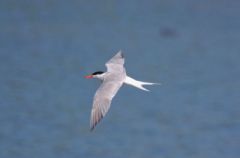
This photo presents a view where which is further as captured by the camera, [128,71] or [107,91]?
[128,71]

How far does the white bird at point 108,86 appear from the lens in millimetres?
6125

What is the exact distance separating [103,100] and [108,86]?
1.05 feet

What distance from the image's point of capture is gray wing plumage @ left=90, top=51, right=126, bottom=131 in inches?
240

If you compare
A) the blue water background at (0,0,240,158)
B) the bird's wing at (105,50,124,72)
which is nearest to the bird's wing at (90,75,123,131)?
the bird's wing at (105,50,124,72)

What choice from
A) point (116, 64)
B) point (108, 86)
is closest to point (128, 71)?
point (116, 64)

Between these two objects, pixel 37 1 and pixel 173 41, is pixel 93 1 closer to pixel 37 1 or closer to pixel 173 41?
pixel 37 1

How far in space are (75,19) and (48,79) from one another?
3906 millimetres

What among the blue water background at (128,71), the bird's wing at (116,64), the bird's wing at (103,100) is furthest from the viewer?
the blue water background at (128,71)

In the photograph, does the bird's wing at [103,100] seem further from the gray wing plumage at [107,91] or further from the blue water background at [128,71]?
the blue water background at [128,71]

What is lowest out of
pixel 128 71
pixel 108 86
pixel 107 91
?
pixel 107 91

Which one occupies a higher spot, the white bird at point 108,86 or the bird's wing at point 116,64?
the bird's wing at point 116,64

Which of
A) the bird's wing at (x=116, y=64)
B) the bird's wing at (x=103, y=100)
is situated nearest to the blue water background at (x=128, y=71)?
the bird's wing at (x=116, y=64)

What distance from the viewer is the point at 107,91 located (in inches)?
254

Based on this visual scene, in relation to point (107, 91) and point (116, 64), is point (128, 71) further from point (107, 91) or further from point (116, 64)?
point (107, 91)
